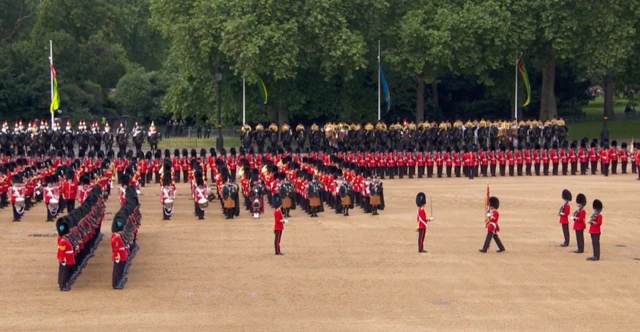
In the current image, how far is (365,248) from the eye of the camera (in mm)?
22328

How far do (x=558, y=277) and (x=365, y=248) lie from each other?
4380 mm

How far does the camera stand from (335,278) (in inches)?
751

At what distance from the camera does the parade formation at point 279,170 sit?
2156 cm

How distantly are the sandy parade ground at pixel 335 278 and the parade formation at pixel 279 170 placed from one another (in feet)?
1.73

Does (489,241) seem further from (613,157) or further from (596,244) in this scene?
(613,157)

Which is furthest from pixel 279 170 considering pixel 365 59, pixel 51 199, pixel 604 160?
pixel 365 59

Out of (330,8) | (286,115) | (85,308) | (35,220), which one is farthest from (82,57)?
(85,308)

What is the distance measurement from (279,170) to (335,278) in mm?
12083

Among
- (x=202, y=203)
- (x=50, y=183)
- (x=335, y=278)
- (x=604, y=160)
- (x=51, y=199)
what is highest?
(x=604, y=160)

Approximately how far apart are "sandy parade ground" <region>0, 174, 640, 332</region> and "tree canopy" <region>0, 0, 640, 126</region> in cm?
2262

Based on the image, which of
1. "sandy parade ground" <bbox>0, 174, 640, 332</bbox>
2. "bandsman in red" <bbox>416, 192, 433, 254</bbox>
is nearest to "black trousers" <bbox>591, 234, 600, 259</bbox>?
"sandy parade ground" <bbox>0, 174, 640, 332</bbox>

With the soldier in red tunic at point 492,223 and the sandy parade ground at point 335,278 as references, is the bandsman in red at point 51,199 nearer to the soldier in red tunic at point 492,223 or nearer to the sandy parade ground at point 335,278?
the sandy parade ground at point 335,278

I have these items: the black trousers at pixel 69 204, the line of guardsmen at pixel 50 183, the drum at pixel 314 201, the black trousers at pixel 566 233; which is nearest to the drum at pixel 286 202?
the drum at pixel 314 201

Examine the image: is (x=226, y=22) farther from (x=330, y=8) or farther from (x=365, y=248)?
(x=365, y=248)
